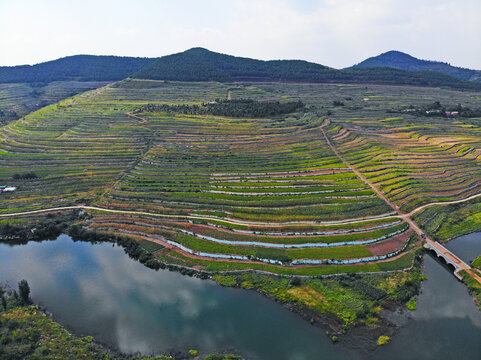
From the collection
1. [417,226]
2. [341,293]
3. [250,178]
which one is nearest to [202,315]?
[341,293]

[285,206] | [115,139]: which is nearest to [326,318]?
[285,206]

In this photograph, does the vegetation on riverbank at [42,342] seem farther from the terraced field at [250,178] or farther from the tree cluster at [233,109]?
the tree cluster at [233,109]

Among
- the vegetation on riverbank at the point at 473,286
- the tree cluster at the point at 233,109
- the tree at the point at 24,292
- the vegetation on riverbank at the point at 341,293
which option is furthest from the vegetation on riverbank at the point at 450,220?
the tree cluster at the point at 233,109

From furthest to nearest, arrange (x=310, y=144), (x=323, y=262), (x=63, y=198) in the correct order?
(x=310, y=144) < (x=63, y=198) < (x=323, y=262)

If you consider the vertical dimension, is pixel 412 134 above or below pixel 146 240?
above

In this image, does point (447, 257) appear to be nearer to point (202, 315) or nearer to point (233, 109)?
point (202, 315)

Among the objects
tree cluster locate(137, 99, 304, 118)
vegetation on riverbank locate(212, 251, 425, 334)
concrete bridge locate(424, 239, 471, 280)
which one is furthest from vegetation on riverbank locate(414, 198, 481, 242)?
tree cluster locate(137, 99, 304, 118)

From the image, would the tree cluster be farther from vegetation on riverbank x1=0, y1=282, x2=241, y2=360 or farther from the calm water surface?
vegetation on riverbank x1=0, y1=282, x2=241, y2=360

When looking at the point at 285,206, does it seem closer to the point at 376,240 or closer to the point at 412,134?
the point at 376,240
